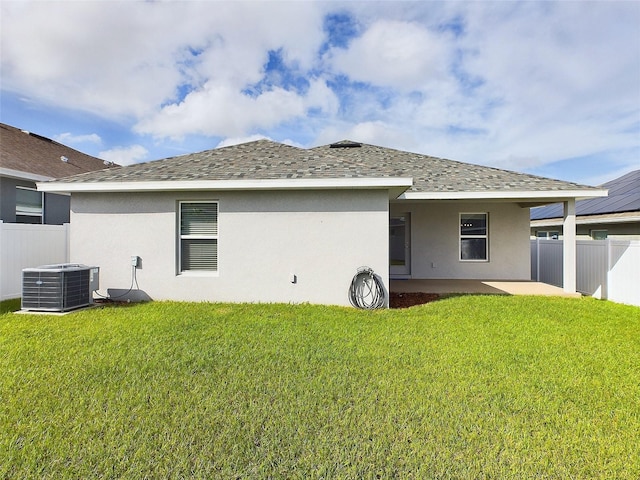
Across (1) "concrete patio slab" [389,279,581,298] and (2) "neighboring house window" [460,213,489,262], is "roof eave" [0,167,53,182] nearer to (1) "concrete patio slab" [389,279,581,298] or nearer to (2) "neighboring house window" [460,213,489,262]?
(1) "concrete patio slab" [389,279,581,298]

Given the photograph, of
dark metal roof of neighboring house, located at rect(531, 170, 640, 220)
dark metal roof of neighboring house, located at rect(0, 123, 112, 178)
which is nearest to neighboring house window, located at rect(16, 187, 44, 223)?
dark metal roof of neighboring house, located at rect(0, 123, 112, 178)

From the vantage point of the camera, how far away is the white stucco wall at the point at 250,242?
7.21 metres

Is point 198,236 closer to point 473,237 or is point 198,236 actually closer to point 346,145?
point 346,145

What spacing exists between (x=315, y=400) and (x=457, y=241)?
1022 centimetres

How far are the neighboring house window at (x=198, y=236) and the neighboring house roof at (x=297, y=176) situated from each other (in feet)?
2.23

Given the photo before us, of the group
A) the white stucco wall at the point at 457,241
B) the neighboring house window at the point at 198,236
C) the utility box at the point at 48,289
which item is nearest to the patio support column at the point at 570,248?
the white stucco wall at the point at 457,241

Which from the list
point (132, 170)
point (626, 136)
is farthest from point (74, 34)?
point (626, 136)

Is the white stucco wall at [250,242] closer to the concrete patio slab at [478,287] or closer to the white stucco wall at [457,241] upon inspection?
the concrete patio slab at [478,287]

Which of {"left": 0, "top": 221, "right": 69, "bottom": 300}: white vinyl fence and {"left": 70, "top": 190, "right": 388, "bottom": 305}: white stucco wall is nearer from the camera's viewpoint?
{"left": 70, "top": 190, "right": 388, "bottom": 305}: white stucco wall

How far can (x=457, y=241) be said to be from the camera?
11.8 meters

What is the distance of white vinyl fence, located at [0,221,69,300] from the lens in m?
7.56

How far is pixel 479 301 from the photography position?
789 centimetres

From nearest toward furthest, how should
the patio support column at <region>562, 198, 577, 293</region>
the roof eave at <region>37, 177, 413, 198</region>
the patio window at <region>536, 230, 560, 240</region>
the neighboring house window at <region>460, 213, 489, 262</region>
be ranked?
the roof eave at <region>37, 177, 413, 198</region>, the patio support column at <region>562, 198, 577, 293</region>, the neighboring house window at <region>460, 213, 489, 262</region>, the patio window at <region>536, 230, 560, 240</region>

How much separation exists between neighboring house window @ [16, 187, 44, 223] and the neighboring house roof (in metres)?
4.46
